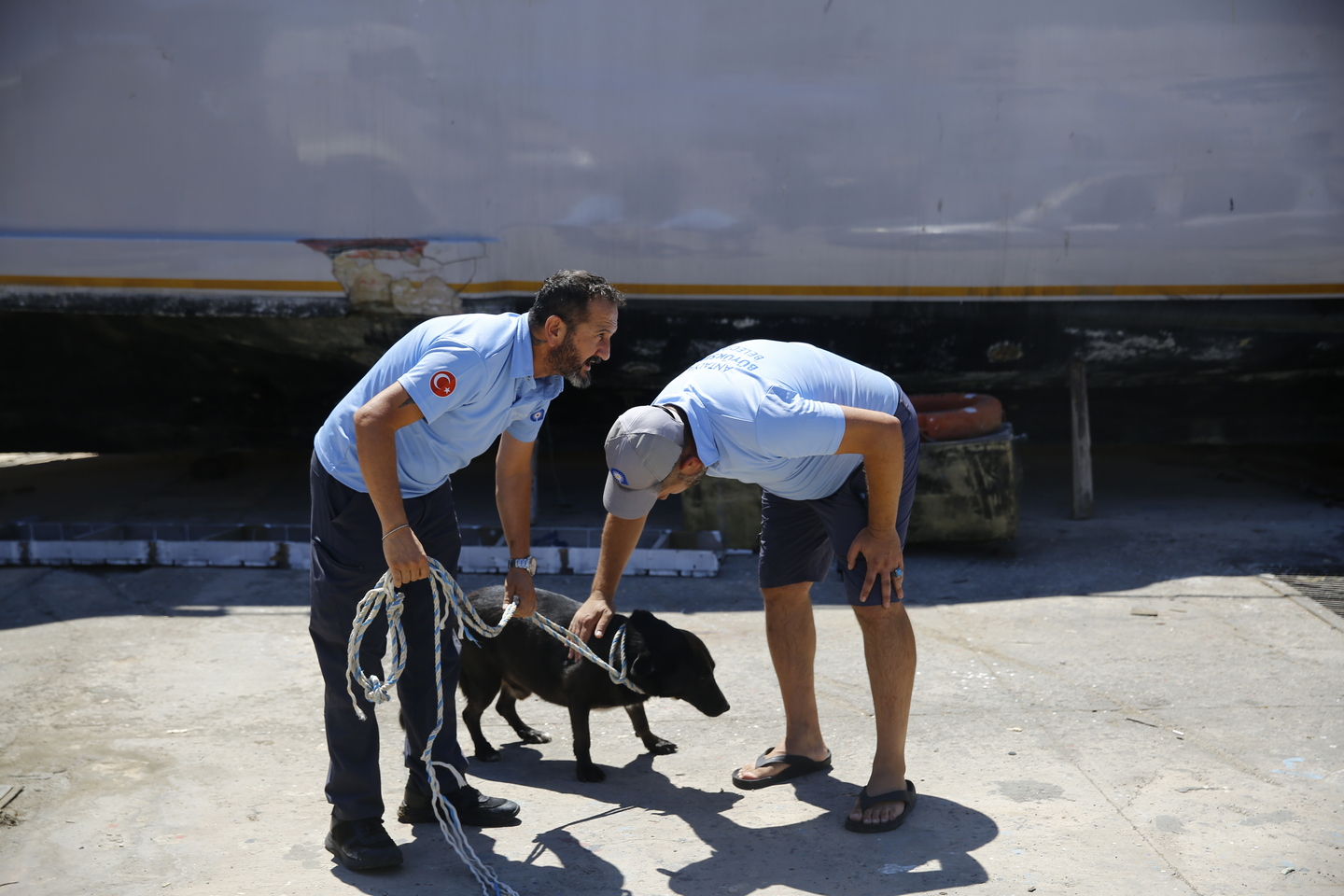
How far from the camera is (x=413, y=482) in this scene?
9.52 ft

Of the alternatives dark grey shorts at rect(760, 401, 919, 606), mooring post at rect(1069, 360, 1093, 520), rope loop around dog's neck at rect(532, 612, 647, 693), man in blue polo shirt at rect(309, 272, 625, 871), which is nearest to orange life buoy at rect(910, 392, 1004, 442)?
mooring post at rect(1069, 360, 1093, 520)

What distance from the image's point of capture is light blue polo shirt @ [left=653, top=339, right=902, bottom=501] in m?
2.70

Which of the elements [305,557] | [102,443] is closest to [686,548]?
[305,557]

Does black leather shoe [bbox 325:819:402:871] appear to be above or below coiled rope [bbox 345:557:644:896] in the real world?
below

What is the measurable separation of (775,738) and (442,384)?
188cm

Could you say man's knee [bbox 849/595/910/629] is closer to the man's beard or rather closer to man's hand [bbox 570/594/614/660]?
man's hand [bbox 570/594/614/660]

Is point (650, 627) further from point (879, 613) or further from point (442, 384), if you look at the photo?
point (442, 384)

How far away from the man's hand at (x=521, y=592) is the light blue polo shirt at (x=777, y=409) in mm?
716

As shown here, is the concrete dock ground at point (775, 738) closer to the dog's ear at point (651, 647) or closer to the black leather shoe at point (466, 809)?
the black leather shoe at point (466, 809)

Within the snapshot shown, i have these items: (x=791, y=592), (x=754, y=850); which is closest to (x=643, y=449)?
(x=791, y=592)

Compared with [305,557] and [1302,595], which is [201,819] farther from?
[1302,595]

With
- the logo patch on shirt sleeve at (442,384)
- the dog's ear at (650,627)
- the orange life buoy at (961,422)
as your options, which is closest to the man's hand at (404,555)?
the logo patch on shirt sleeve at (442,384)

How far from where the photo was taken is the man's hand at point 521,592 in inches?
128

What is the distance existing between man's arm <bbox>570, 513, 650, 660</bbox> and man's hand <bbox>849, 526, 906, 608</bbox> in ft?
2.06
